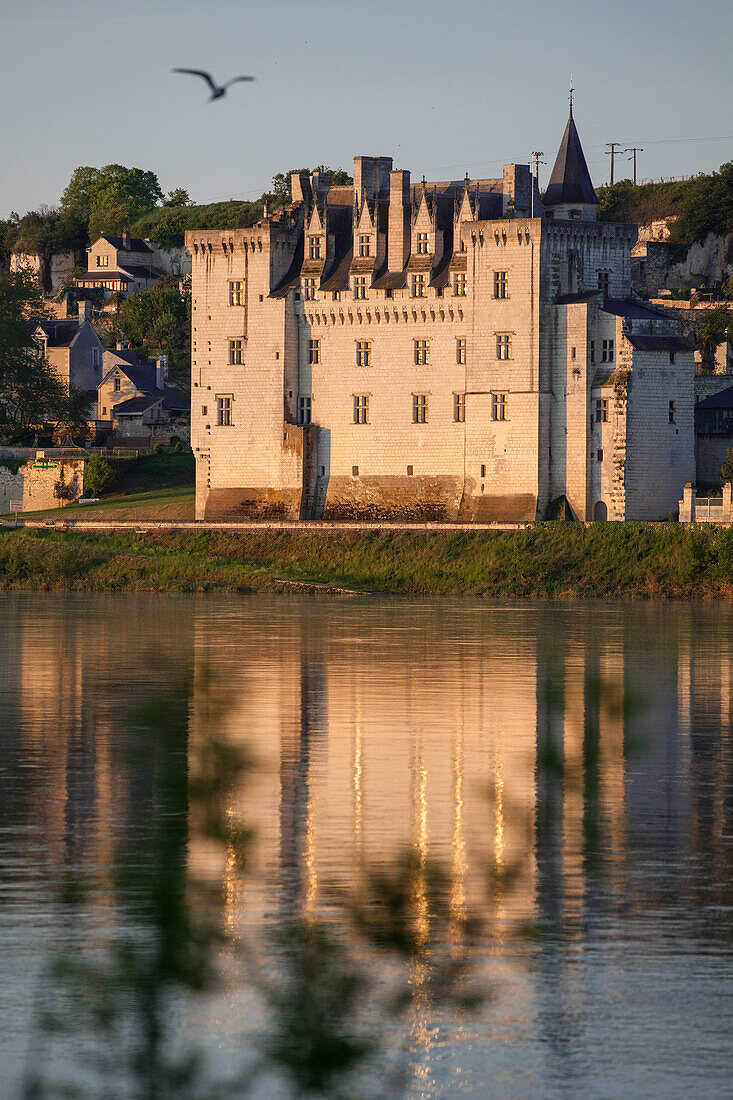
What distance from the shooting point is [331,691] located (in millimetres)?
32406

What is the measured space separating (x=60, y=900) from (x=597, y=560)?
47404 millimetres

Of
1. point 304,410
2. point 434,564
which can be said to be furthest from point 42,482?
point 434,564

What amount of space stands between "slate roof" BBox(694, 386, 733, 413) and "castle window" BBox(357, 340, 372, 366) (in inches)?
543

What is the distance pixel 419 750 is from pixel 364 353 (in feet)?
172

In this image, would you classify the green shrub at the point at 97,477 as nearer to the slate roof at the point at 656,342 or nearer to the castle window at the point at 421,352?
the castle window at the point at 421,352

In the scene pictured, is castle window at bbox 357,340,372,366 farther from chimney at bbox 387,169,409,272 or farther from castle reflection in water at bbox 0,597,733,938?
castle reflection in water at bbox 0,597,733,938

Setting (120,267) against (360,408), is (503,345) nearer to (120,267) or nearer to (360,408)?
(360,408)

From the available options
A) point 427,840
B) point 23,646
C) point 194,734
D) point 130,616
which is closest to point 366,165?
point 130,616

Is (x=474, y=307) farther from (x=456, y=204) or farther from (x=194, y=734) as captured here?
(x=194, y=734)

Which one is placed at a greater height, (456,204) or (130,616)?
(456,204)

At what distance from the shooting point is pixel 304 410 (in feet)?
257

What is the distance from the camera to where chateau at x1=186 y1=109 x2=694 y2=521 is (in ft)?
225

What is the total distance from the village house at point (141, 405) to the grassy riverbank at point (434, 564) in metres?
26.3

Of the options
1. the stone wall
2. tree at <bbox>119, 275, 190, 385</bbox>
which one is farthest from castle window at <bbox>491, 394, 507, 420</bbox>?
tree at <bbox>119, 275, 190, 385</bbox>
